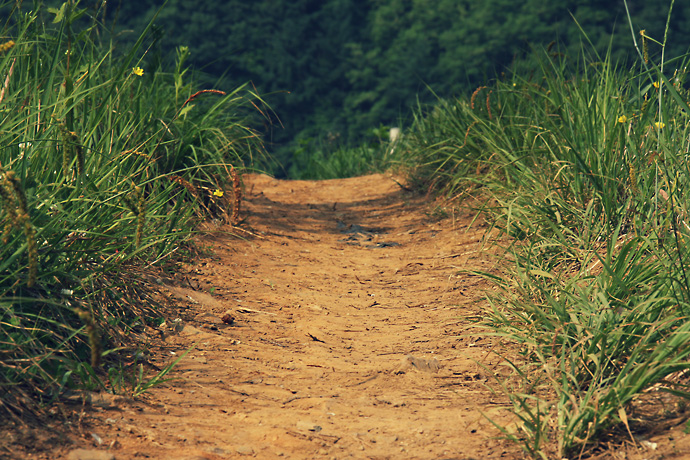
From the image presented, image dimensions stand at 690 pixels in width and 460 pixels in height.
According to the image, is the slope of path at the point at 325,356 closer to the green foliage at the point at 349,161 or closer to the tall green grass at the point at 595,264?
the tall green grass at the point at 595,264

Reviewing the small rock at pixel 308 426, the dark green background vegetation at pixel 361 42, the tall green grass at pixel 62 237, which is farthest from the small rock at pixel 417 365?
the dark green background vegetation at pixel 361 42

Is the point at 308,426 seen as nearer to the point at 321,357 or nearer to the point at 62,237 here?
the point at 321,357

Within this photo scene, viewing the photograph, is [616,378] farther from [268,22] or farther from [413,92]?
[268,22]

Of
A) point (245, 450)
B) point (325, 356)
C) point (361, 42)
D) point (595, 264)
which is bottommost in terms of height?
point (325, 356)

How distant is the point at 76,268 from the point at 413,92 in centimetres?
1137

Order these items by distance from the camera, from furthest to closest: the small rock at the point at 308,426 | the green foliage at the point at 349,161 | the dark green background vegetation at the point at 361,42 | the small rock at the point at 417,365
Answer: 1. the dark green background vegetation at the point at 361,42
2. the green foliage at the point at 349,161
3. the small rock at the point at 417,365
4. the small rock at the point at 308,426

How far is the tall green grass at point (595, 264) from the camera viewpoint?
186 cm

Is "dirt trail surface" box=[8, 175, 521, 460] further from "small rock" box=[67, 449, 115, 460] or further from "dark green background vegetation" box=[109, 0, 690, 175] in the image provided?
"dark green background vegetation" box=[109, 0, 690, 175]

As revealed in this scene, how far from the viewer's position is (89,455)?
5.51 ft

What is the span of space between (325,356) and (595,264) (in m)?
1.29

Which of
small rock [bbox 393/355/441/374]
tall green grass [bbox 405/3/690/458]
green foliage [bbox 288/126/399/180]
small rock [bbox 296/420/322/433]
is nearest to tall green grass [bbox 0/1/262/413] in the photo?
small rock [bbox 296/420/322/433]

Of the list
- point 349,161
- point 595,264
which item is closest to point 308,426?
point 595,264

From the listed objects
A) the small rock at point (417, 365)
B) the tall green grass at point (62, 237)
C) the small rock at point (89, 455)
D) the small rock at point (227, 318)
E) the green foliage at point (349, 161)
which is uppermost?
the tall green grass at point (62, 237)

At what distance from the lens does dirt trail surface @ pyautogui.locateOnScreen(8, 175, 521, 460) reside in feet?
6.33
